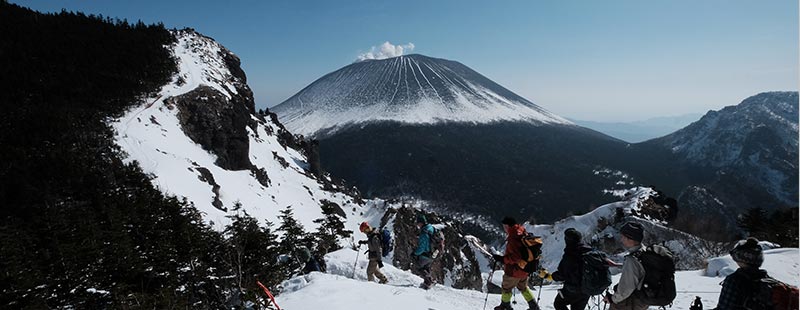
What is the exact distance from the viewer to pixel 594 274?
5.06m

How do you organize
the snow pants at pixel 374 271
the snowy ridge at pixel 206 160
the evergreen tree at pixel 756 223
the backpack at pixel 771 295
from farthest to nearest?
1. the evergreen tree at pixel 756 223
2. the snowy ridge at pixel 206 160
3. the snow pants at pixel 374 271
4. the backpack at pixel 771 295

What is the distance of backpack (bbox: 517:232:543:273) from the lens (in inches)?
236

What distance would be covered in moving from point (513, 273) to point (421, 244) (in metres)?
2.75

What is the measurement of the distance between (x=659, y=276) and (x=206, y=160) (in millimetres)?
32729

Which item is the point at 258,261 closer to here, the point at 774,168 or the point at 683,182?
the point at 683,182

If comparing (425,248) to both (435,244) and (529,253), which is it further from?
(529,253)

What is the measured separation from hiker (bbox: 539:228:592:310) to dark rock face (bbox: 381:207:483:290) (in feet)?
81.9

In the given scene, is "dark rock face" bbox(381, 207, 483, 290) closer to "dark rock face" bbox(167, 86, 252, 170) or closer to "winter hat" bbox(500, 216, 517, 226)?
"dark rock face" bbox(167, 86, 252, 170)

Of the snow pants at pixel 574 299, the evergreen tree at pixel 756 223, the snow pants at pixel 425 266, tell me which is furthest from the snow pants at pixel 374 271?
the evergreen tree at pixel 756 223

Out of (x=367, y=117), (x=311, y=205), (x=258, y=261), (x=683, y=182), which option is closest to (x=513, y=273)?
(x=258, y=261)

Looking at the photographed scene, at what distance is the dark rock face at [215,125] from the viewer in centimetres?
3309

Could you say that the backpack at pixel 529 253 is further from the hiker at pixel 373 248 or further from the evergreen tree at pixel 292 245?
the evergreen tree at pixel 292 245

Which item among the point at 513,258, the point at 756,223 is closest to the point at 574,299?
the point at 513,258

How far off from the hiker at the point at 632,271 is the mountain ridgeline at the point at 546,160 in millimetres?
114559
